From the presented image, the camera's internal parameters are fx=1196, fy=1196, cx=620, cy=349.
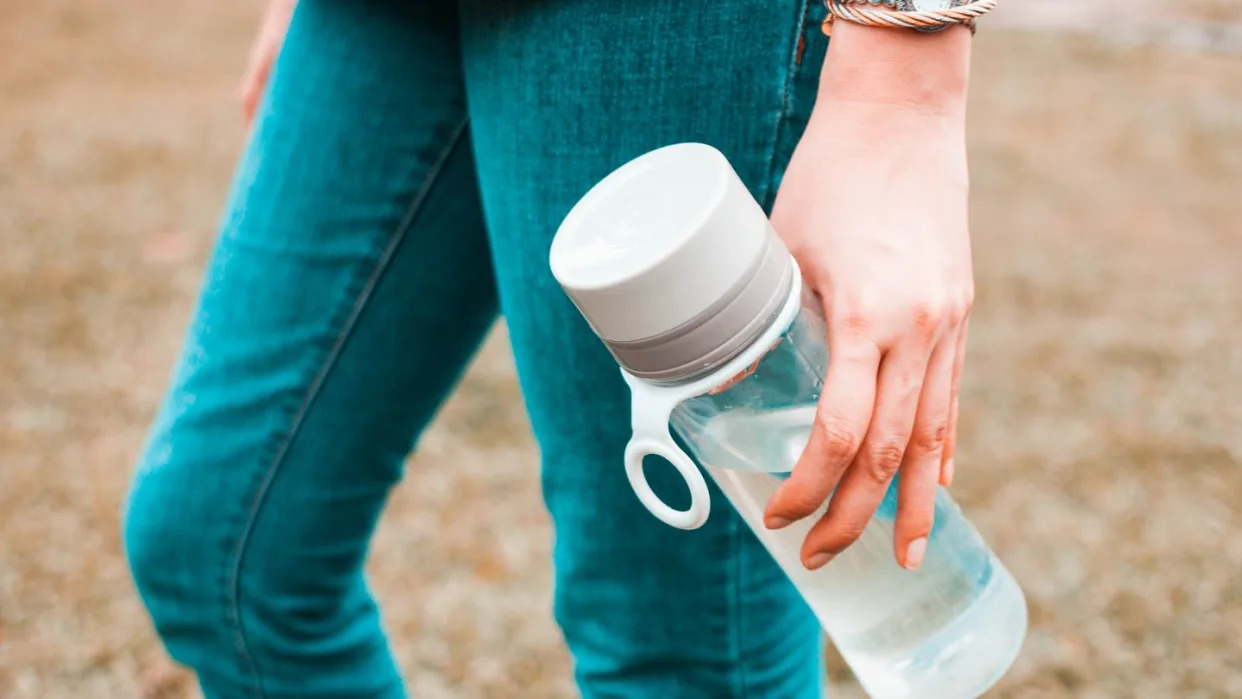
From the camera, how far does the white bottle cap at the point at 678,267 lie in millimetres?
604

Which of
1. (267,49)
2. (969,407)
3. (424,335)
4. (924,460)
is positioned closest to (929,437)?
(924,460)

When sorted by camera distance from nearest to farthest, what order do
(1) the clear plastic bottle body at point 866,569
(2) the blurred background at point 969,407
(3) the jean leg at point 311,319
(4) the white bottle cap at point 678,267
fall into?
(4) the white bottle cap at point 678,267, (1) the clear plastic bottle body at point 866,569, (3) the jean leg at point 311,319, (2) the blurred background at point 969,407

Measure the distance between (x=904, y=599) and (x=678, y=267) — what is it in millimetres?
357

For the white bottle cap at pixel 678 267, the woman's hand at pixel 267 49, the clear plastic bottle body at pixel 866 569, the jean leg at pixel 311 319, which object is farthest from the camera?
the woman's hand at pixel 267 49

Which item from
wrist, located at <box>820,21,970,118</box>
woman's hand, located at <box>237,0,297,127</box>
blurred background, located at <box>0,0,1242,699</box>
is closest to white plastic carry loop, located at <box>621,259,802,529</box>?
wrist, located at <box>820,21,970,118</box>

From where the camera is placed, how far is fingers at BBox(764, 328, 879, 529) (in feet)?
1.99

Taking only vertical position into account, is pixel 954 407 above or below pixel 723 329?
below

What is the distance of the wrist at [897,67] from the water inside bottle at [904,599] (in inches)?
9.2

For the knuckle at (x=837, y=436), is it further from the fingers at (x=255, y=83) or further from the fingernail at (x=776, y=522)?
the fingers at (x=255, y=83)

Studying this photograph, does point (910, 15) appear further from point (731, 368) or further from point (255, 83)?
point (255, 83)

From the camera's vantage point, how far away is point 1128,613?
1.92 metres

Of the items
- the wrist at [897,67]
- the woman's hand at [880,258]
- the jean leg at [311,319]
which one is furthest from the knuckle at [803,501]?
the jean leg at [311,319]

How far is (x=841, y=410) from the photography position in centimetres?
61

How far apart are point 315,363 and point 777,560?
378mm
